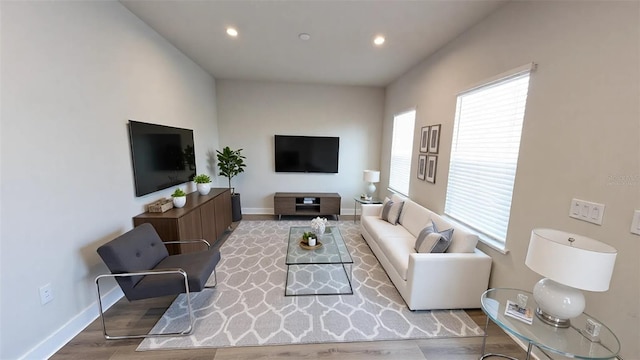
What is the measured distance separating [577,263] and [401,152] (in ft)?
10.9

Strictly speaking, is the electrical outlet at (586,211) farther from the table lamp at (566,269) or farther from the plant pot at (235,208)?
the plant pot at (235,208)

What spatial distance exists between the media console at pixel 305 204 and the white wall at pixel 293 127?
31 cm

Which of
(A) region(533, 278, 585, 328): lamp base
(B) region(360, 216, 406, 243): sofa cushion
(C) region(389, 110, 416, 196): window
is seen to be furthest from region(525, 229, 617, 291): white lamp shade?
(C) region(389, 110, 416, 196): window

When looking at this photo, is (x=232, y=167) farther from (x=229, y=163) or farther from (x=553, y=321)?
(x=553, y=321)

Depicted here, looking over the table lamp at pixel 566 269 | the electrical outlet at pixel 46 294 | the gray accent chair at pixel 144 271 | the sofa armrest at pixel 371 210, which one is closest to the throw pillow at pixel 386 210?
the sofa armrest at pixel 371 210

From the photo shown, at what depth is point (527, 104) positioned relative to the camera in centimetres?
193

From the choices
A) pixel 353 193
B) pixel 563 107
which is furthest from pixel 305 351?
pixel 353 193

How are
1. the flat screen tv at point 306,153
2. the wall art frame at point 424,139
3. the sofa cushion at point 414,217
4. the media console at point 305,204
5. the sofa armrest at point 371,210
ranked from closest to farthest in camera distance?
1. the sofa cushion at point 414,217
2. the wall art frame at point 424,139
3. the sofa armrest at point 371,210
4. the media console at point 305,204
5. the flat screen tv at point 306,153

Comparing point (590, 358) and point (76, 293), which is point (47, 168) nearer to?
point (76, 293)

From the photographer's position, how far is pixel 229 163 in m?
4.68

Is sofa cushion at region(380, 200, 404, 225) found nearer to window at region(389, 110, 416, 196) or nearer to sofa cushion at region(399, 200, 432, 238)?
sofa cushion at region(399, 200, 432, 238)

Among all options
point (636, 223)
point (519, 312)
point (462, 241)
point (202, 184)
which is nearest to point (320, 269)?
point (462, 241)

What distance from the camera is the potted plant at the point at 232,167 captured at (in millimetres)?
4602

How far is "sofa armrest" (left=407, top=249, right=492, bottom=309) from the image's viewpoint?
2148mm
